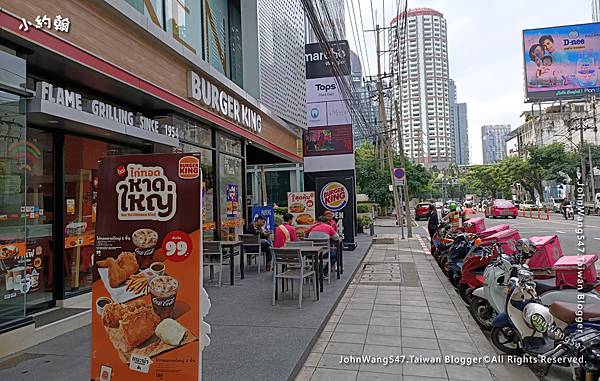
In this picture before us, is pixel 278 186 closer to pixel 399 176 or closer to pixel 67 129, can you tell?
pixel 399 176

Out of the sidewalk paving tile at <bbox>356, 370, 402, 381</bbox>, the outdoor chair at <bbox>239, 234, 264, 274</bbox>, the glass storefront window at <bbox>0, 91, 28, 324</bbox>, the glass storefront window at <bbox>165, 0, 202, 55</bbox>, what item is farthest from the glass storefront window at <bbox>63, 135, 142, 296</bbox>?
the sidewalk paving tile at <bbox>356, 370, 402, 381</bbox>

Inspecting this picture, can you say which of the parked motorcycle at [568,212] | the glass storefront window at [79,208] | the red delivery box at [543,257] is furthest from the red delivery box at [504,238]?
the parked motorcycle at [568,212]

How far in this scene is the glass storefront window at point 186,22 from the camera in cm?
797

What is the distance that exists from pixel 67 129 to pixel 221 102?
11.5 feet

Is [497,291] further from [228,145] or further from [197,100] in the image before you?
[228,145]

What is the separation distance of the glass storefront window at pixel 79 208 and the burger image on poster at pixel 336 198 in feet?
22.5

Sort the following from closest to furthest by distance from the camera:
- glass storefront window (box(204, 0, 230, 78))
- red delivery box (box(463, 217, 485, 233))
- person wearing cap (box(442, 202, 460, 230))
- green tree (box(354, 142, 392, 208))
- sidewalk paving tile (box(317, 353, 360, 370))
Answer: sidewalk paving tile (box(317, 353, 360, 370)) → red delivery box (box(463, 217, 485, 233)) → glass storefront window (box(204, 0, 230, 78)) → person wearing cap (box(442, 202, 460, 230)) → green tree (box(354, 142, 392, 208))

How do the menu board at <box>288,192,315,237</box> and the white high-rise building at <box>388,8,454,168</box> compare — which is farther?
the white high-rise building at <box>388,8,454,168</box>

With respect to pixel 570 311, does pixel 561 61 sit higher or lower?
higher

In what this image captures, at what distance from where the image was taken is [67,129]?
5574 mm

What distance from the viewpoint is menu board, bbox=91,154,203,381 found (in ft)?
7.84

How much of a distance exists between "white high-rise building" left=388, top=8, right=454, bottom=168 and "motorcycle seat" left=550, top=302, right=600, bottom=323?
32.1 feet

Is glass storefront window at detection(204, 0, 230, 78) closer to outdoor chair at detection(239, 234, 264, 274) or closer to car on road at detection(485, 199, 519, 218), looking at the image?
outdoor chair at detection(239, 234, 264, 274)

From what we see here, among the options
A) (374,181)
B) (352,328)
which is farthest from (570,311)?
(374,181)
